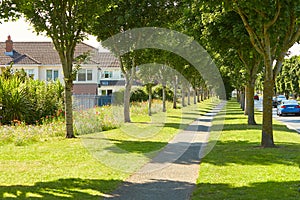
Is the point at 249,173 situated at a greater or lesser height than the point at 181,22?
lesser

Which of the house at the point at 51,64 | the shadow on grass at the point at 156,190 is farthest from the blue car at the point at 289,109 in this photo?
the shadow on grass at the point at 156,190

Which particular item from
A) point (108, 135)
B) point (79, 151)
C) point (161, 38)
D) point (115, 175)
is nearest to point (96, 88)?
point (161, 38)

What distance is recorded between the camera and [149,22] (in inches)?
903

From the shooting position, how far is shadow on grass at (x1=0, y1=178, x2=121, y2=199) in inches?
313

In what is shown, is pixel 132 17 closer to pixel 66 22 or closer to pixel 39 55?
pixel 66 22

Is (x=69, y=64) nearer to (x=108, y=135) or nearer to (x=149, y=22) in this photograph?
(x=108, y=135)

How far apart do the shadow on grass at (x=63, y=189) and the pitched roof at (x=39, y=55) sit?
45.6 m

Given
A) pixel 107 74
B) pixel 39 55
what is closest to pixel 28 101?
pixel 39 55

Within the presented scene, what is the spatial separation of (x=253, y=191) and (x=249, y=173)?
187cm

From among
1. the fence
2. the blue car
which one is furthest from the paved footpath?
the blue car

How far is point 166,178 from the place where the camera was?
973cm

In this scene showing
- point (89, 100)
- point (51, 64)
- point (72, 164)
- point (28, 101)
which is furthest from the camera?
point (51, 64)

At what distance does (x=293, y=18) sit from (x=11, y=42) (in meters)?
49.7

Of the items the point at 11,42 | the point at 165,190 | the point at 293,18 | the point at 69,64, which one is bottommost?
the point at 165,190
